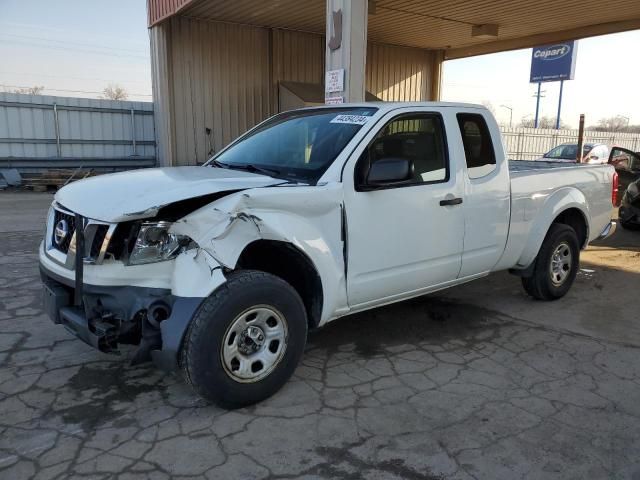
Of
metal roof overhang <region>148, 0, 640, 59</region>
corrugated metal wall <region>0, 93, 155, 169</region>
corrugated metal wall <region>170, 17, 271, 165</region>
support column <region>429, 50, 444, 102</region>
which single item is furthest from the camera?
support column <region>429, 50, 444, 102</region>

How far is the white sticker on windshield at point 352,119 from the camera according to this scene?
12.9ft

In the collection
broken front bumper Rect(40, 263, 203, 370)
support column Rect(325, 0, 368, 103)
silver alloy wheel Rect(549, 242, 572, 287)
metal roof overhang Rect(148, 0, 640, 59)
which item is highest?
metal roof overhang Rect(148, 0, 640, 59)

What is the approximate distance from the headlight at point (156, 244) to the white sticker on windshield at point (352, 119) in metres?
1.60

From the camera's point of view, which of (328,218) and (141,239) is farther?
(328,218)

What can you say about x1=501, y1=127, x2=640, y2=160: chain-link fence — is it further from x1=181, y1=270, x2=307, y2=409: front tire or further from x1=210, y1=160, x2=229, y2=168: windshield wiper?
x1=181, y1=270, x2=307, y2=409: front tire

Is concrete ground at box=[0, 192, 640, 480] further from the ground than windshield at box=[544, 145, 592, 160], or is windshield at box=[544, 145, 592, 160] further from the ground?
windshield at box=[544, 145, 592, 160]

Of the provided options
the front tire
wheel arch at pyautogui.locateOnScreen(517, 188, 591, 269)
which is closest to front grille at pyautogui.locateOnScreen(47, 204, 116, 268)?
the front tire

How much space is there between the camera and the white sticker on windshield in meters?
3.95

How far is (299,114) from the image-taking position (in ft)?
15.2

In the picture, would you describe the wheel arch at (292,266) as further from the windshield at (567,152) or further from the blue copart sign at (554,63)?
the blue copart sign at (554,63)

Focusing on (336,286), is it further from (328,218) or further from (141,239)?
(141,239)

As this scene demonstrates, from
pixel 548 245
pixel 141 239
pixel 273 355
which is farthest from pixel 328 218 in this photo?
pixel 548 245

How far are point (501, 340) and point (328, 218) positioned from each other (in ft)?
6.80

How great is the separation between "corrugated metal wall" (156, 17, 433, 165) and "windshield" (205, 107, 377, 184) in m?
11.4
